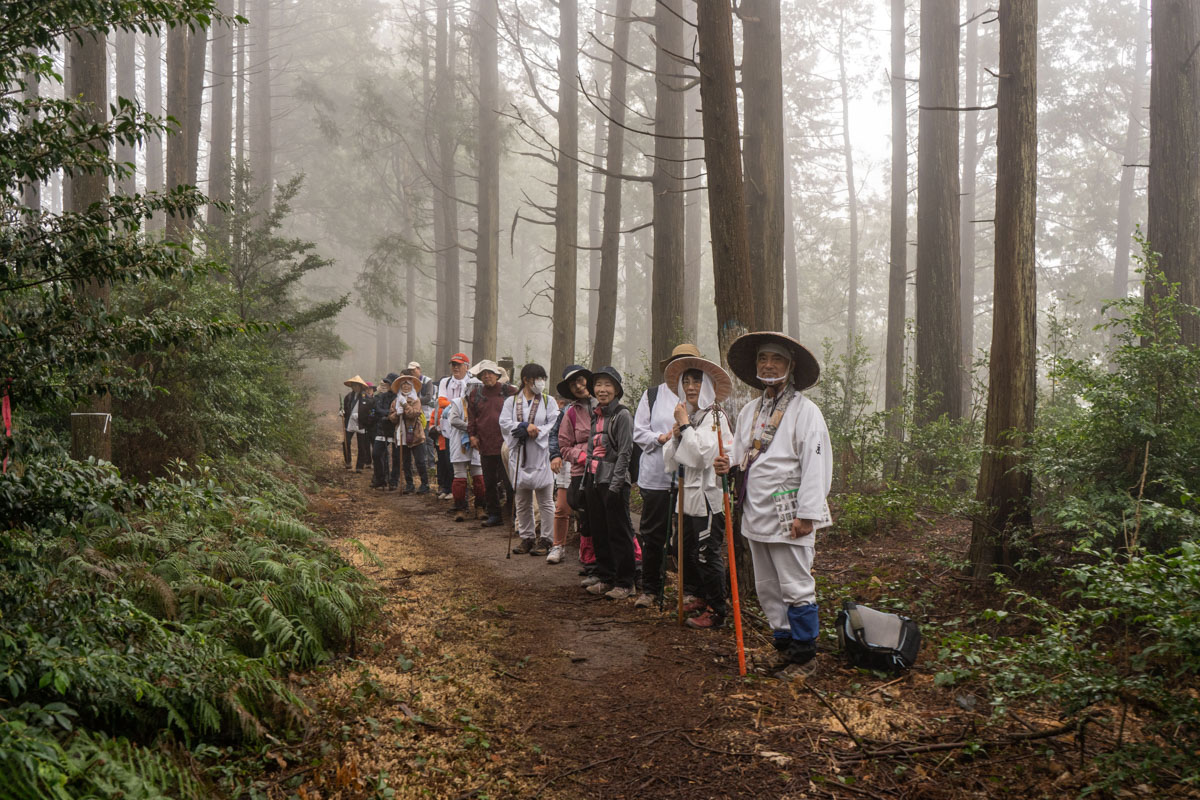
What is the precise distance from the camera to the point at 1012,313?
22.4ft

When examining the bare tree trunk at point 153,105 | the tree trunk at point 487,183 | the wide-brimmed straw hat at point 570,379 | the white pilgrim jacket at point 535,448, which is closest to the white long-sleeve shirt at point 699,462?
the wide-brimmed straw hat at point 570,379

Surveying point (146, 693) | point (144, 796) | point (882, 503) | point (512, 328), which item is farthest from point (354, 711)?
point (512, 328)

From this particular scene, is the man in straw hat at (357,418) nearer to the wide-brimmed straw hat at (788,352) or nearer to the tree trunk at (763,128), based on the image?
the tree trunk at (763,128)

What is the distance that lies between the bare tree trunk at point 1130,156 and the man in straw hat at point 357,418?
2713cm

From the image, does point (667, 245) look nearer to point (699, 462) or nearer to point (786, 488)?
point (699, 462)

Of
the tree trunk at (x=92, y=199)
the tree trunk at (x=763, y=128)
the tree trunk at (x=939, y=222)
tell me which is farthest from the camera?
the tree trunk at (x=939, y=222)

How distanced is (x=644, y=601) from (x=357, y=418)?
11600mm

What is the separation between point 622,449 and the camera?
7598mm

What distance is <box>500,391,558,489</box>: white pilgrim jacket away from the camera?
32.1ft

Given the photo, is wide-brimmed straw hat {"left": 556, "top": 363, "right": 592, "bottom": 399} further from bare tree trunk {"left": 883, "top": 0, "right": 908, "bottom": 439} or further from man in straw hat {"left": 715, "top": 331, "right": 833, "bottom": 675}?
bare tree trunk {"left": 883, "top": 0, "right": 908, "bottom": 439}

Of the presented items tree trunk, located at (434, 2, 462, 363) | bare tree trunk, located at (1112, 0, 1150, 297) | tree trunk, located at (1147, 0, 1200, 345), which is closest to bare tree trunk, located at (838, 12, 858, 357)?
bare tree trunk, located at (1112, 0, 1150, 297)

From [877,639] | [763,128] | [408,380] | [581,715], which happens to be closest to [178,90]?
[408,380]

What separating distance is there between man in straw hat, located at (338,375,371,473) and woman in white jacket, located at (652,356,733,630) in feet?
36.2

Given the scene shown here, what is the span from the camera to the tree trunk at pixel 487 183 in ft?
66.8
